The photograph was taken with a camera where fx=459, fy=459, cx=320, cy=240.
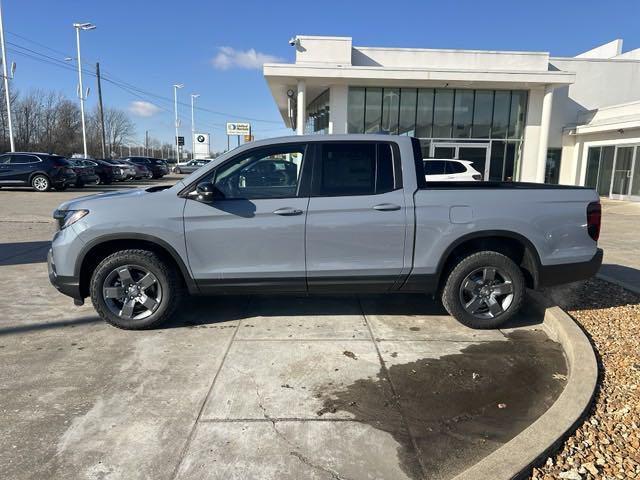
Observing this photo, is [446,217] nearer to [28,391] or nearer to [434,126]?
[28,391]

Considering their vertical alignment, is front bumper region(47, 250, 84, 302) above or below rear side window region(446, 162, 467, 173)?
below

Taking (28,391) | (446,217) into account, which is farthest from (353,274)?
(28,391)

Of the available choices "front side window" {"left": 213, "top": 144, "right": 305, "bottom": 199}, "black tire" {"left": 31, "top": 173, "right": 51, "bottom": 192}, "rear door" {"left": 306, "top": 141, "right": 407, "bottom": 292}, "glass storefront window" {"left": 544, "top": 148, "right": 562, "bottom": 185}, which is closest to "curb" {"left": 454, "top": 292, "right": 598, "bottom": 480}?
"rear door" {"left": 306, "top": 141, "right": 407, "bottom": 292}

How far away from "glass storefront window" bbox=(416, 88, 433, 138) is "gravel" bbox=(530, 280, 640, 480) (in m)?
18.9

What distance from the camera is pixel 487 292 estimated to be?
4.66 metres

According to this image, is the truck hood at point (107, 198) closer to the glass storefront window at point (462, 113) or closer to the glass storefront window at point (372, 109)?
the glass storefront window at point (372, 109)

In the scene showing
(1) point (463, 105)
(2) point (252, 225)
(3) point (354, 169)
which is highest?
(1) point (463, 105)

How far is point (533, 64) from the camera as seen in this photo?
23.2 metres

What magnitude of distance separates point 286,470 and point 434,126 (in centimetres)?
2235

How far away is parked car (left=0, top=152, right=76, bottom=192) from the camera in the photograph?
67.1 feet

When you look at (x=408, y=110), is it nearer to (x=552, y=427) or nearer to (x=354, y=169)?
(x=354, y=169)

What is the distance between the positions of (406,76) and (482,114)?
5.01 m

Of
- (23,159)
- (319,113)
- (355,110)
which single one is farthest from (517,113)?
(23,159)

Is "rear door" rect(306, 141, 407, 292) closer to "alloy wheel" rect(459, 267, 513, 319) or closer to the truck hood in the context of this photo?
"alloy wheel" rect(459, 267, 513, 319)
